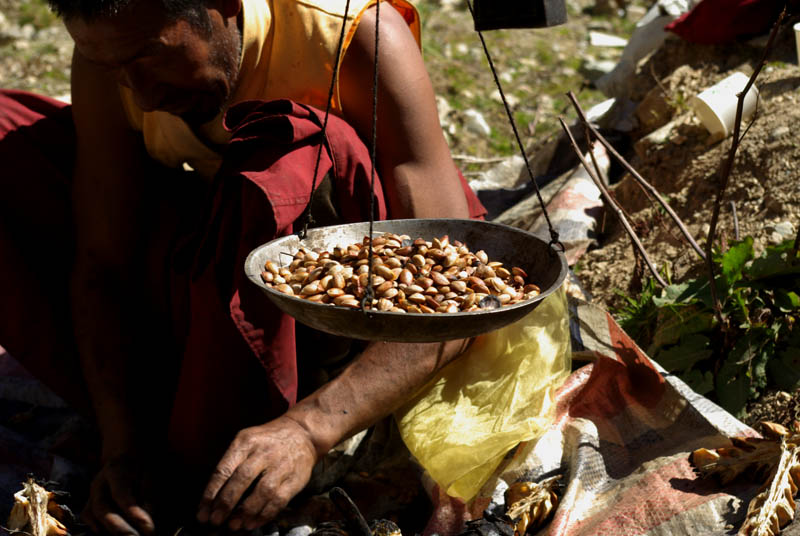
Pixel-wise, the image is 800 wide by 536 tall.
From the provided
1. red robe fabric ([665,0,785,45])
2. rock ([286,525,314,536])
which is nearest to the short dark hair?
rock ([286,525,314,536])

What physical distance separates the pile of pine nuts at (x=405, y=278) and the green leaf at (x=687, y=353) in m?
0.95

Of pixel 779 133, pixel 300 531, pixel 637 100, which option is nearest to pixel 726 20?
pixel 637 100

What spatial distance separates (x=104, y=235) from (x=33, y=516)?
3.09 ft

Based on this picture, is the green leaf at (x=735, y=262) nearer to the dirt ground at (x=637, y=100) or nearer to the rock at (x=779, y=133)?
the dirt ground at (x=637, y=100)

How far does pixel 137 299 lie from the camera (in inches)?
108

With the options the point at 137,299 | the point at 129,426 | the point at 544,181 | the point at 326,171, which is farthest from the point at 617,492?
the point at 544,181

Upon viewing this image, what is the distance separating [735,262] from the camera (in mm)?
2490

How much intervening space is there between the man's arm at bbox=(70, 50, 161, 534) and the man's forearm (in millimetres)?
731

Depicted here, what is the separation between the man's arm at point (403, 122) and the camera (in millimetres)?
2281

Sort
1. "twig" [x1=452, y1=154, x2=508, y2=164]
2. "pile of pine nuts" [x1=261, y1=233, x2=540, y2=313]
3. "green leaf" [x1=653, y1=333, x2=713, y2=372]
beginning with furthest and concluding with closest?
"twig" [x1=452, y1=154, x2=508, y2=164] → "green leaf" [x1=653, y1=333, x2=713, y2=372] → "pile of pine nuts" [x1=261, y1=233, x2=540, y2=313]

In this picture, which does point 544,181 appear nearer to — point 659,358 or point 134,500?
point 659,358

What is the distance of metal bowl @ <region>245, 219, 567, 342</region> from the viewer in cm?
142

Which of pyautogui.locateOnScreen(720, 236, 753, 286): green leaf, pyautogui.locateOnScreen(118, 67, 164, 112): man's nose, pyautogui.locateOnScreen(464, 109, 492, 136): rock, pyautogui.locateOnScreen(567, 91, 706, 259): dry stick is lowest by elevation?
pyautogui.locateOnScreen(464, 109, 492, 136): rock

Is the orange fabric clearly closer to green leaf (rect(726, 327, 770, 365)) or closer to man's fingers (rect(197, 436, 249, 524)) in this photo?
man's fingers (rect(197, 436, 249, 524))
